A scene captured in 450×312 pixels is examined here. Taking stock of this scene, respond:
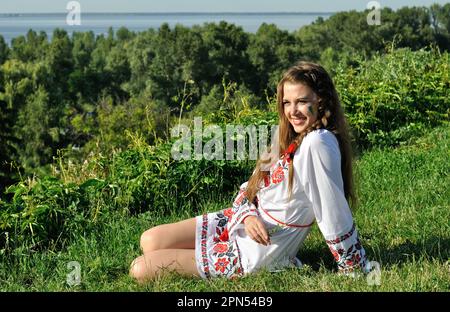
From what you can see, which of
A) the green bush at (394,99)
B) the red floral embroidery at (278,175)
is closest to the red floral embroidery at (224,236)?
the red floral embroidery at (278,175)

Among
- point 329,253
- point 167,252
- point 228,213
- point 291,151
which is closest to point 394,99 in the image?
point 329,253

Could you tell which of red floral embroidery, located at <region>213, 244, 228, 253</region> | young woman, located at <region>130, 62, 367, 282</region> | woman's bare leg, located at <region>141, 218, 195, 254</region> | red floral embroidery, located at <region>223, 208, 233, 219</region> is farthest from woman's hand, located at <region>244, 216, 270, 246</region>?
woman's bare leg, located at <region>141, 218, 195, 254</region>

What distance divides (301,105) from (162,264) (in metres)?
1.17

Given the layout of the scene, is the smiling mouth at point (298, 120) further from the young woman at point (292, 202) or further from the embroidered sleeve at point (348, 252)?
the embroidered sleeve at point (348, 252)

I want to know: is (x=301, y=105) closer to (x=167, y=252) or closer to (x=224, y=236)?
(x=224, y=236)

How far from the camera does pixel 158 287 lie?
355cm

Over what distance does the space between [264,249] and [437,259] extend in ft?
3.31

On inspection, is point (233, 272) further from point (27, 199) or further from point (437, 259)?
point (27, 199)

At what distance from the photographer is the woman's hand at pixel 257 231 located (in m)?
3.49

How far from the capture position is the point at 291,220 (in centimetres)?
359

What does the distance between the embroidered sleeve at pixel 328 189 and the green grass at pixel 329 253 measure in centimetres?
23

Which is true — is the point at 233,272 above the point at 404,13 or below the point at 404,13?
below

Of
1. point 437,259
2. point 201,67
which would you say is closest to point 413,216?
point 437,259
